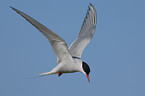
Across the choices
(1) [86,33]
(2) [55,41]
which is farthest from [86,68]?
(1) [86,33]

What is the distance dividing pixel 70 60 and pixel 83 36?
160 centimetres

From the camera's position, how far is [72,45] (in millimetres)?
6746

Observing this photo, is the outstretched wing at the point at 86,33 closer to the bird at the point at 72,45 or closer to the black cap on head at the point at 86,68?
the bird at the point at 72,45

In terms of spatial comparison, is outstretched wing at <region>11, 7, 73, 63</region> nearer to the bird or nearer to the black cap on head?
the bird

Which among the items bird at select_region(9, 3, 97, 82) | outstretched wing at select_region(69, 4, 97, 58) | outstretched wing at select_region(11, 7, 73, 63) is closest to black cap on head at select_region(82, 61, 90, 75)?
bird at select_region(9, 3, 97, 82)

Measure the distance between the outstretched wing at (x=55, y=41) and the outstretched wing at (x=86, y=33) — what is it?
3.01ft

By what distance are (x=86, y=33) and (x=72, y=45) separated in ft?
2.25

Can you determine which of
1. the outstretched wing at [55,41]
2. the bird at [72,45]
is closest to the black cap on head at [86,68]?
the bird at [72,45]

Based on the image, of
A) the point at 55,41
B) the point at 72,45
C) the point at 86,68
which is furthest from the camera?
the point at 72,45

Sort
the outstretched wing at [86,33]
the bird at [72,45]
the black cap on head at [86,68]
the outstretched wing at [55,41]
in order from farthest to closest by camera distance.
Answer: the outstretched wing at [86,33], the black cap on head at [86,68], the bird at [72,45], the outstretched wing at [55,41]

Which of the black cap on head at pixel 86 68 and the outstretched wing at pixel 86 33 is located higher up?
the outstretched wing at pixel 86 33

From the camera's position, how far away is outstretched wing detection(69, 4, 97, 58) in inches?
262

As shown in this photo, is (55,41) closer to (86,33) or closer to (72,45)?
(72,45)

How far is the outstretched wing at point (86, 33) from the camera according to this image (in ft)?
21.8
